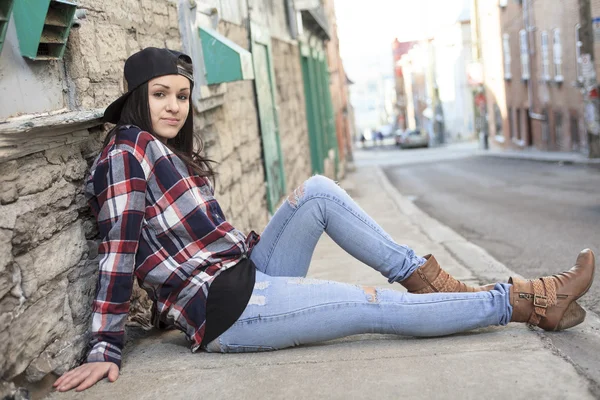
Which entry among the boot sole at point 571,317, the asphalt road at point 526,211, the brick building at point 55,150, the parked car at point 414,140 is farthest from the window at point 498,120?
the boot sole at point 571,317

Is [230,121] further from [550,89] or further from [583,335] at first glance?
[550,89]

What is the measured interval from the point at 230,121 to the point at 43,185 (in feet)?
11.4

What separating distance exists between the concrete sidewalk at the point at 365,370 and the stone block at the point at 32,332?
8.0 inches

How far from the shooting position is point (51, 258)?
8.95 ft

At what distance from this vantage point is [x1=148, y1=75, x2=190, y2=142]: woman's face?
10.0 feet

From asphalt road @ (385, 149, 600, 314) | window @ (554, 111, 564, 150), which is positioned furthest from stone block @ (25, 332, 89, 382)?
window @ (554, 111, 564, 150)

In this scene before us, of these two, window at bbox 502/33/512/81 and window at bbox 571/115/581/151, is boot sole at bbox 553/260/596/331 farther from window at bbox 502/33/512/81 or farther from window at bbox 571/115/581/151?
window at bbox 502/33/512/81

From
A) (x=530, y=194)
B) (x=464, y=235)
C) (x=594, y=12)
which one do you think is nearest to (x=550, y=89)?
(x=594, y=12)

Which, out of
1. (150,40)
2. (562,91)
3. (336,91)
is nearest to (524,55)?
(562,91)

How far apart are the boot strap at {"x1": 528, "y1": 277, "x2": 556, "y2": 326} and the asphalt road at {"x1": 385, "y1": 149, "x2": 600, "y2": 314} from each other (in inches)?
38.9

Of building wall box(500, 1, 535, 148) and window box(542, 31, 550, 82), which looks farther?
building wall box(500, 1, 535, 148)

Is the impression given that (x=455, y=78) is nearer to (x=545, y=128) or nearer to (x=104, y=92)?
(x=545, y=128)

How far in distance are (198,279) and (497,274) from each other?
282cm

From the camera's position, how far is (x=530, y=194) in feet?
43.2
